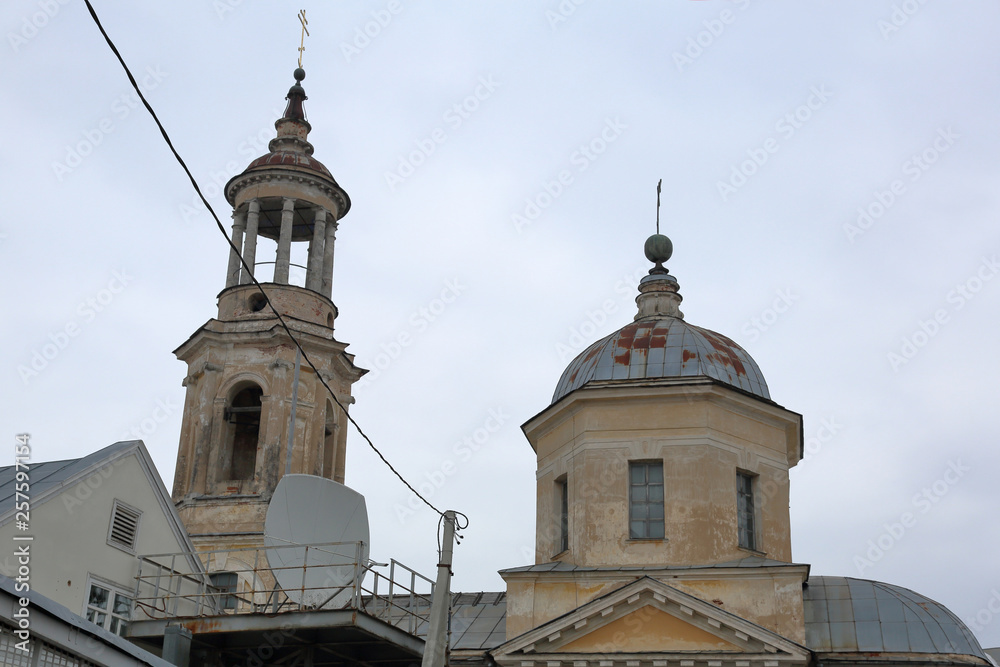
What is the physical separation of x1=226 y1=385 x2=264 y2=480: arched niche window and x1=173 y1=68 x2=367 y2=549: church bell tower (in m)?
0.03

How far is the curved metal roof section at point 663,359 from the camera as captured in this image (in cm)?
2647

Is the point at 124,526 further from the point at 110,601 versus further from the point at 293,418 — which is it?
the point at 293,418

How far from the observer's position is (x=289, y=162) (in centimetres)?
3192

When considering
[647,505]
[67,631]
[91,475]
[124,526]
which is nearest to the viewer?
[67,631]

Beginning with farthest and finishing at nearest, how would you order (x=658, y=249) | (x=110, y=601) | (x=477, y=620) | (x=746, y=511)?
(x=658, y=249)
(x=477, y=620)
(x=746, y=511)
(x=110, y=601)

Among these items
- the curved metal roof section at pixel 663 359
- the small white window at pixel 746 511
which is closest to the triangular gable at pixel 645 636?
the small white window at pixel 746 511

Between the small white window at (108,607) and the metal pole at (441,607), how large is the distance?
18.2ft

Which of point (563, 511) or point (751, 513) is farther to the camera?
point (563, 511)

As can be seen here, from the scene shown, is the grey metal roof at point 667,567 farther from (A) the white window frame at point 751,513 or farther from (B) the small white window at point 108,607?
(B) the small white window at point 108,607

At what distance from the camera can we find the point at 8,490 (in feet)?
57.9

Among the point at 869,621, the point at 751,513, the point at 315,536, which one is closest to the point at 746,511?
the point at 751,513

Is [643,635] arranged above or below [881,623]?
below

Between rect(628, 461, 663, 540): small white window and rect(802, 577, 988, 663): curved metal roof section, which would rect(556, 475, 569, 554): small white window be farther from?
rect(802, 577, 988, 663): curved metal roof section

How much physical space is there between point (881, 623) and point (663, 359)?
22.9 ft
